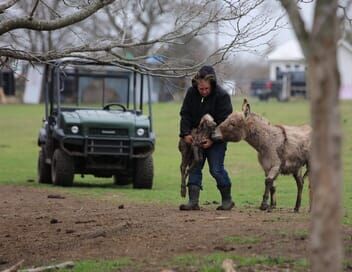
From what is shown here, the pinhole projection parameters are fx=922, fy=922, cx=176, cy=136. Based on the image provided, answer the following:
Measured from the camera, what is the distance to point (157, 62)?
13422 millimetres

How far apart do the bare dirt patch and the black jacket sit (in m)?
1.18

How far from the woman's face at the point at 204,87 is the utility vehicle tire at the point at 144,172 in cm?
625

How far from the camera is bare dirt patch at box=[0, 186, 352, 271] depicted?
8562 millimetres

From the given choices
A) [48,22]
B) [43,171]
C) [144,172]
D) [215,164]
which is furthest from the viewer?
[43,171]

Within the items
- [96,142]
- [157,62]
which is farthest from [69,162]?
[157,62]

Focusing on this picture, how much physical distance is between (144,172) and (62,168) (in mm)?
1584

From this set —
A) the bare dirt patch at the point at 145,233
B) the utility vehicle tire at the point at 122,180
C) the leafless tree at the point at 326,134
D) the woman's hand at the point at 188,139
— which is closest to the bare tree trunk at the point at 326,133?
the leafless tree at the point at 326,134

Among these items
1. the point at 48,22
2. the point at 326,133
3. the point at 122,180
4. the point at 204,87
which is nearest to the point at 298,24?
Answer: the point at 326,133

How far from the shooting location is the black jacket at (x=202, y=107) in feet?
38.8

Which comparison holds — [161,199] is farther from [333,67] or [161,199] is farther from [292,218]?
[333,67]

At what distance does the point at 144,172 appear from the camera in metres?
17.9

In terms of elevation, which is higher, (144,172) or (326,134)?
(326,134)

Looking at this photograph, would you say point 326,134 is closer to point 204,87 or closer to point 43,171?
point 204,87

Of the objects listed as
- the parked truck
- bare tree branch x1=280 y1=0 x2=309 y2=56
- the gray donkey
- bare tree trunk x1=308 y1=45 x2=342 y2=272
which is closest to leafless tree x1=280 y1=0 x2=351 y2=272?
bare tree trunk x1=308 y1=45 x2=342 y2=272
